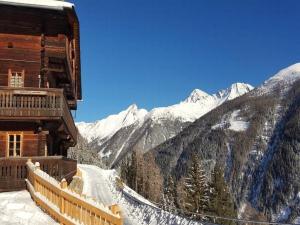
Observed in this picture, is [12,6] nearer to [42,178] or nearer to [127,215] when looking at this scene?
[42,178]

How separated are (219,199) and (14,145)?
170ft

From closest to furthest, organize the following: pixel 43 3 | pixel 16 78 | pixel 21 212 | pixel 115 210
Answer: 1. pixel 115 210
2. pixel 21 212
3. pixel 43 3
4. pixel 16 78

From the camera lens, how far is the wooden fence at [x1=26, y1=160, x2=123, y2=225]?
10.7 m

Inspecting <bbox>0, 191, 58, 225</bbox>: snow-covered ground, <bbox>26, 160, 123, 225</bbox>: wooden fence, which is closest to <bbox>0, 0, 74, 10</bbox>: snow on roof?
<bbox>26, 160, 123, 225</bbox>: wooden fence

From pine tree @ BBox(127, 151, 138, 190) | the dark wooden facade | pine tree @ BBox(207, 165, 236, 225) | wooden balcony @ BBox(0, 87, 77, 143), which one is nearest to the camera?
wooden balcony @ BBox(0, 87, 77, 143)

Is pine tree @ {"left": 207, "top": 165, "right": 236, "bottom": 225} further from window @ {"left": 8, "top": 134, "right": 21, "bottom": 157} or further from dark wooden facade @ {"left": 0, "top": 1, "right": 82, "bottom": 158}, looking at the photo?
window @ {"left": 8, "top": 134, "right": 21, "bottom": 157}

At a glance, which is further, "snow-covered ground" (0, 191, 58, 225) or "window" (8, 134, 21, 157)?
"window" (8, 134, 21, 157)

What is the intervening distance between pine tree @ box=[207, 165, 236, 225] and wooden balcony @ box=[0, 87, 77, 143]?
4956cm

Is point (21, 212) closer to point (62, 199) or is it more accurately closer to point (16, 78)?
point (62, 199)

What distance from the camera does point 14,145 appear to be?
25.9 m

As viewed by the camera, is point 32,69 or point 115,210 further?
point 32,69

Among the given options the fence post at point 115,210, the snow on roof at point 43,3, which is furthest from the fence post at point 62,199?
the snow on roof at point 43,3

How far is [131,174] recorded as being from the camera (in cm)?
10875

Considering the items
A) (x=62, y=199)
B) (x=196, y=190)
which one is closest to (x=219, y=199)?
(x=196, y=190)
